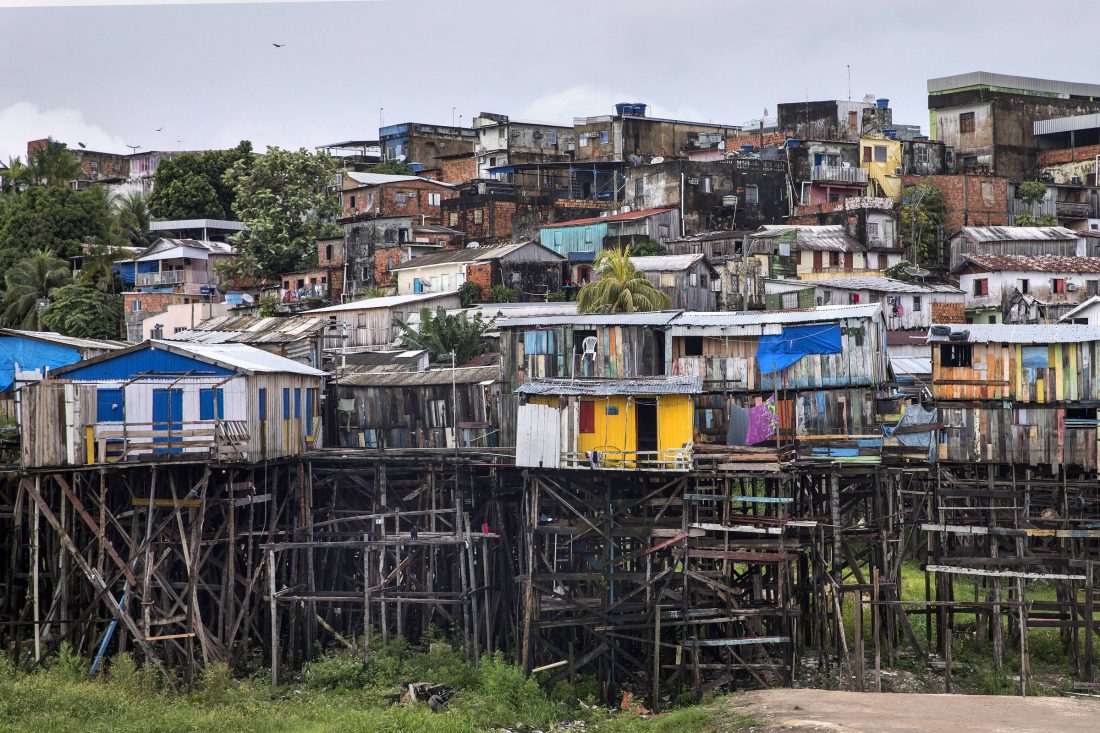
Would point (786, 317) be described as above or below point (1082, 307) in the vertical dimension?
below

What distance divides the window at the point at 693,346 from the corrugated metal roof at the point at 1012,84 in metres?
46.5

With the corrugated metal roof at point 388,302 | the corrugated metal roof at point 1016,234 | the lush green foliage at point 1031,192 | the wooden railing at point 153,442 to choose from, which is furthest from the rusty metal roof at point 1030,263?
the wooden railing at point 153,442

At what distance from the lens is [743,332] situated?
117 feet

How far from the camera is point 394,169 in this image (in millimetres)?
87312

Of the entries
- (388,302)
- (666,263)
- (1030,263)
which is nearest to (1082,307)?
(1030,263)

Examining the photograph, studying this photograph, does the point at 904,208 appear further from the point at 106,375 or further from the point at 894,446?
the point at 106,375

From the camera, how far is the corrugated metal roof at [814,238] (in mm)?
59438

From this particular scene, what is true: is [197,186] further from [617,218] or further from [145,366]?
[145,366]

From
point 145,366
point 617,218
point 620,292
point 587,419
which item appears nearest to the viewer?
point 587,419

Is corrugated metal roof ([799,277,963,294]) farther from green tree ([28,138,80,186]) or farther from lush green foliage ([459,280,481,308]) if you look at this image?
green tree ([28,138,80,186])

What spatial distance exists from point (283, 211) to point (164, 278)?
275 inches

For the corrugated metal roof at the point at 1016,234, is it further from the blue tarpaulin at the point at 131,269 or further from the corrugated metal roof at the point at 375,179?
the blue tarpaulin at the point at 131,269

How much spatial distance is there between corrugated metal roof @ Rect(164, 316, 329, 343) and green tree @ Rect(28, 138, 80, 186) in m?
31.8

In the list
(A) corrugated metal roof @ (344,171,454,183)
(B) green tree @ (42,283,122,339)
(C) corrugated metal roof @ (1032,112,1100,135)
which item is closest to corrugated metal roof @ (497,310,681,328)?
(B) green tree @ (42,283,122,339)
